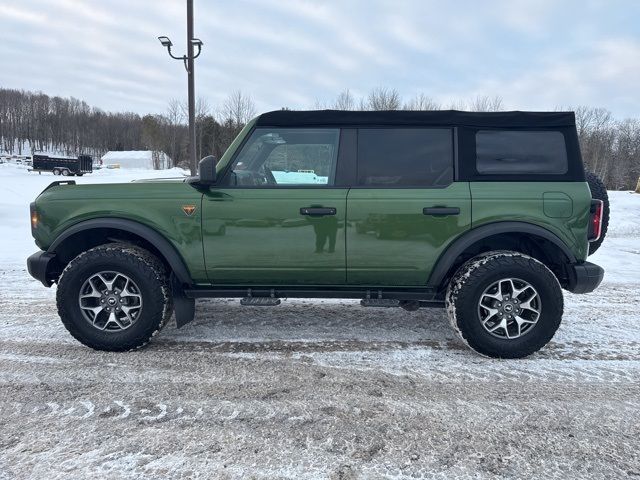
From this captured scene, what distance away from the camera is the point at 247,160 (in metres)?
3.57

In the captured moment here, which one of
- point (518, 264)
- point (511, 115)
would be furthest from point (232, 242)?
point (511, 115)

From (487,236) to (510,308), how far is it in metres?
0.60

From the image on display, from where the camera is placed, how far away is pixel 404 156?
348cm

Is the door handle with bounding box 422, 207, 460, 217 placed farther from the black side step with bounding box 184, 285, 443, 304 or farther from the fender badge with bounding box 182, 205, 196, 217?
the fender badge with bounding box 182, 205, 196, 217

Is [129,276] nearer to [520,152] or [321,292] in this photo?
[321,292]

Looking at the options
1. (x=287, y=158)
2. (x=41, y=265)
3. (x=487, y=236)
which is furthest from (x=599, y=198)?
(x=41, y=265)

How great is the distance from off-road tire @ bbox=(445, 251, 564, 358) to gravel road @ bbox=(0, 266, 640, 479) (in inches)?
6.4

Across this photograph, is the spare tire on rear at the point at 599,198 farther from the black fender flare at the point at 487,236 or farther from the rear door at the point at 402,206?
the rear door at the point at 402,206

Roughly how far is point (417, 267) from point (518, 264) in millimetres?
767

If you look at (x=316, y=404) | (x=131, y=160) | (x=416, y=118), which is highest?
(x=131, y=160)

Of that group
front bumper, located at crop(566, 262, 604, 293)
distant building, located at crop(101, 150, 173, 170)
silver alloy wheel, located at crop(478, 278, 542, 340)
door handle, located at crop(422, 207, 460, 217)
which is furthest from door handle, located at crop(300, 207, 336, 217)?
distant building, located at crop(101, 150, 173, 170)

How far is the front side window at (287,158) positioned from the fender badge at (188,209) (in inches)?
14.7

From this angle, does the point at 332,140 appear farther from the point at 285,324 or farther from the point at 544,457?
the point at 544,457

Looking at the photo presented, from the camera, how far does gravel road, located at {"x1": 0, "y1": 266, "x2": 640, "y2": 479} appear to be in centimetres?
213
